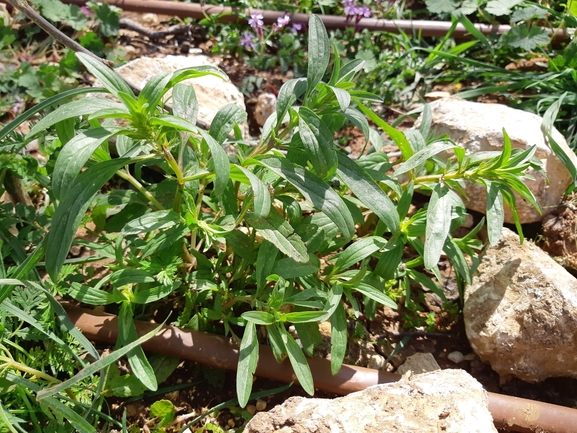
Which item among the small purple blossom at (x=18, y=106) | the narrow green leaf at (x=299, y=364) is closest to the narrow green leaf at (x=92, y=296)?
the narrow green leaf at (x=299, y=364)

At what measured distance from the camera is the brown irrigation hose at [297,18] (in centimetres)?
331

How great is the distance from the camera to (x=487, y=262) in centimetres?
229

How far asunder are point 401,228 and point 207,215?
0.67 meters

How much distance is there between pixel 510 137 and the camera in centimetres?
244

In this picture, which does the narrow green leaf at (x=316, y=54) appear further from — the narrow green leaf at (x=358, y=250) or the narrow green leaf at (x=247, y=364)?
the narrow green leaf at (x=247, y=364)

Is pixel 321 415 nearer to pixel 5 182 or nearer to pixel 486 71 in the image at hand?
pixel 5 182

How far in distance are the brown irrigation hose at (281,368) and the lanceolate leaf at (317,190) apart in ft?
1.92

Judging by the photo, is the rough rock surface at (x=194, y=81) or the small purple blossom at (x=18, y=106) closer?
the rough rock surface at (x=194, y=81)

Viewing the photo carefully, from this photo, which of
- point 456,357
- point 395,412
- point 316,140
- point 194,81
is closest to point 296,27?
point 194,81

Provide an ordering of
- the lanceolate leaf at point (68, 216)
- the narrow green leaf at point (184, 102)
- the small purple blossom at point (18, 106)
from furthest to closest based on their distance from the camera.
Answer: the small purple blossom at point (18, 106), the narrow green leaf at point (184, 102), the lanceolate leaf at point (68, 216)

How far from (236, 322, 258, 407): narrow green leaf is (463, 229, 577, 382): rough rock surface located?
35.1 inches

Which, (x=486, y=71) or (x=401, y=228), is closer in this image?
(x=401, y=228)

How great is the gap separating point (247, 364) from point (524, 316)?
1.03 m

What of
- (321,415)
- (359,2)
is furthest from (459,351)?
(359,2)
